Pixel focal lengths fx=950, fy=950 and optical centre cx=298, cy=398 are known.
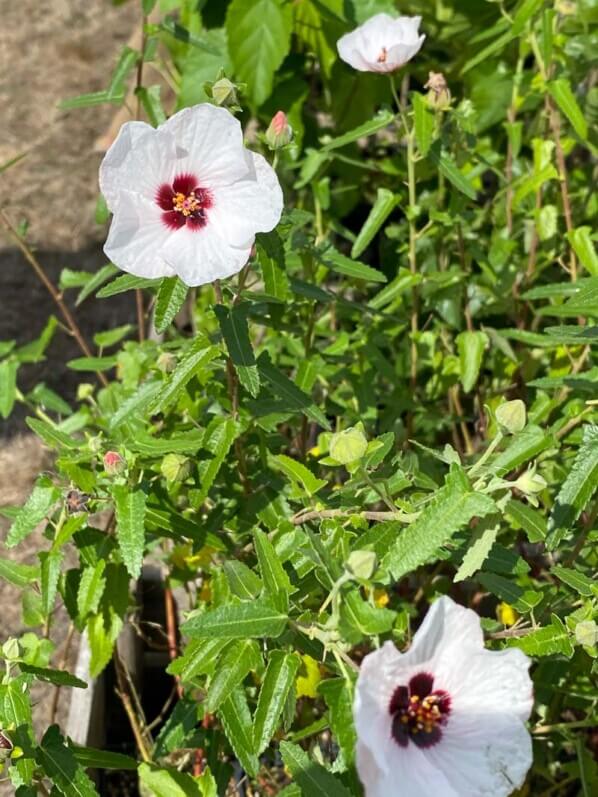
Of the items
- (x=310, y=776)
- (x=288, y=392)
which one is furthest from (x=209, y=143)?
(x=310, y=776)

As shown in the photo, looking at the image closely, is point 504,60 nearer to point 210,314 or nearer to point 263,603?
point 210,314

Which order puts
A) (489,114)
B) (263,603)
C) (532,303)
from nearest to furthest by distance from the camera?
(263,603) < (532,303) < (489,114)

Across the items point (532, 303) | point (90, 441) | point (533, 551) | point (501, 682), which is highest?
point (90, 441)

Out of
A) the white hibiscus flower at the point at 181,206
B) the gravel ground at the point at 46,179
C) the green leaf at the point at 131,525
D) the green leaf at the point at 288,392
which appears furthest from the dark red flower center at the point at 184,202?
the gravel ground at the point at 46,179

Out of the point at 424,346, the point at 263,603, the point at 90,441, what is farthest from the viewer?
the point at 424,346

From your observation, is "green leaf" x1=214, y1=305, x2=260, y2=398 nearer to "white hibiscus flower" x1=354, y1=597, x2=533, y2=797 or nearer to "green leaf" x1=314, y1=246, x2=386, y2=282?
"green leaf" x1=314, y1=246, x2=386, y2=282

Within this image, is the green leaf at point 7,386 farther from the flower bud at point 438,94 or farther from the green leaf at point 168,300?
the flower bud at point 438,94

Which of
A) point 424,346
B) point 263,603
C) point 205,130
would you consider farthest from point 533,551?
point 205,130
